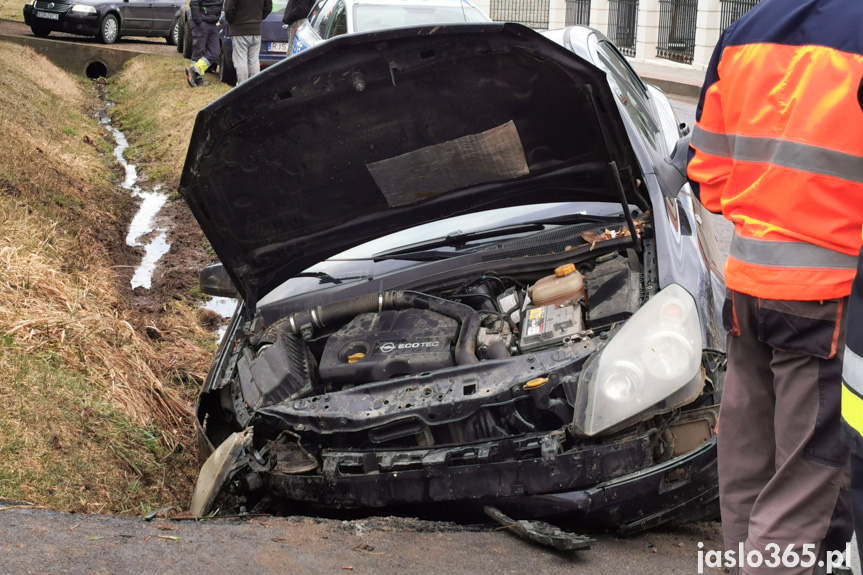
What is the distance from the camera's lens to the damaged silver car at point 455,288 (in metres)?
3.17

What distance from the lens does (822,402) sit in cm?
244

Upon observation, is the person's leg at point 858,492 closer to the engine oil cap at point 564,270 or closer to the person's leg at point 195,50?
the engine oil cap at point 564,270

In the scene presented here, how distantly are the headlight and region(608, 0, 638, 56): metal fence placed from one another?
22436 mm

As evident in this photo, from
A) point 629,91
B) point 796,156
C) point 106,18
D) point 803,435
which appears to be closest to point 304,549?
point 803,435

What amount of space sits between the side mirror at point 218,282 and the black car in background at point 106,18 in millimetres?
15800

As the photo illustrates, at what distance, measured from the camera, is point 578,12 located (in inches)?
1081

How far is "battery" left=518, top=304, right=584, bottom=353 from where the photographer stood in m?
3.60

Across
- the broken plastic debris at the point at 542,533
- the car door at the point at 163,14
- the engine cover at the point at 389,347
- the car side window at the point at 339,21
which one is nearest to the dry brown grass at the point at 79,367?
the engine cover at the point at 389,347

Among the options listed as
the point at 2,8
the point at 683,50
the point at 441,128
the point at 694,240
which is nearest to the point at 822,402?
the point at 694,240

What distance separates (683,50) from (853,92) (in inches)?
853

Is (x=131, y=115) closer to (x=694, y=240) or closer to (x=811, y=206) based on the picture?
(x=694, y=240)

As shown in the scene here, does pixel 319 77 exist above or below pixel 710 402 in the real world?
above

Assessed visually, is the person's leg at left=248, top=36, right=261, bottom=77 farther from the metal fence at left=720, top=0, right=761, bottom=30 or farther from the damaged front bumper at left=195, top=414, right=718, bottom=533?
the metal fence at left=720, top=0, right=761, bottom=30

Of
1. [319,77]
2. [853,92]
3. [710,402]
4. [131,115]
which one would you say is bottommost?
[131,115]
